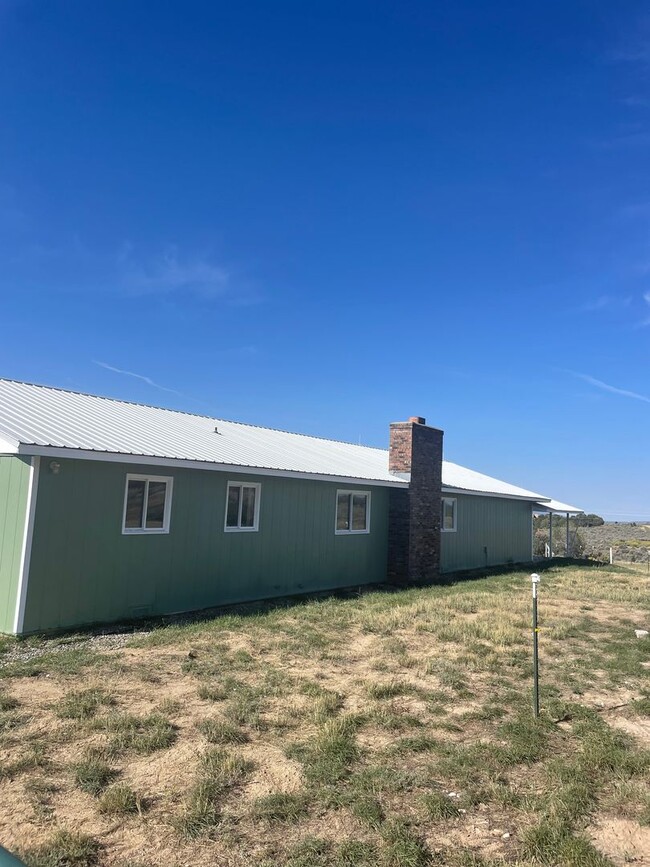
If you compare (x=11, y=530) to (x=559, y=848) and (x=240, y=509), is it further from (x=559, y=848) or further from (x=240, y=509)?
(x=559, y=848)

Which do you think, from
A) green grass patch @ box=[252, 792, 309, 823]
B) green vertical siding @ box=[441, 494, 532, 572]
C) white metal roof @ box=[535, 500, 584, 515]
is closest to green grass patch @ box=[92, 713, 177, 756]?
green grass patch @ box=[252, 792, 309, 823]

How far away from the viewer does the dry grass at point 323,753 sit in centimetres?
393

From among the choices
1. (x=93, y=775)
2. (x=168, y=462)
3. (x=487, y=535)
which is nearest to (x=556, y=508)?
(x=487, y=535)

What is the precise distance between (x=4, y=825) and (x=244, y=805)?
1542 millimetres

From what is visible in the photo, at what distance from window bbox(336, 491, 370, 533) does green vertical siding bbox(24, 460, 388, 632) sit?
0.31 metres

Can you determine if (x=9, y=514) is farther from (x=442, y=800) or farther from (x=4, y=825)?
(x=442, y=800)

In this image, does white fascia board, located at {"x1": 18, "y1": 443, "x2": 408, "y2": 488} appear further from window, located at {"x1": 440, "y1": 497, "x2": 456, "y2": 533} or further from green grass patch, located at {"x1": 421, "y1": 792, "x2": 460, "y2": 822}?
green grass patch, located at {"x1": 421, "y1": 792, "x2": 460, "y2": 822}

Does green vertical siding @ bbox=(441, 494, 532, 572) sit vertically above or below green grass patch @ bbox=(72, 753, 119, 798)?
above

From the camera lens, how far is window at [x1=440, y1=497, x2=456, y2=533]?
20.9m

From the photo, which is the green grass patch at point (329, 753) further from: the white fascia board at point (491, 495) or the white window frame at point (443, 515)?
the white window frame at point (443, 515)

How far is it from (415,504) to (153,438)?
27.4ft

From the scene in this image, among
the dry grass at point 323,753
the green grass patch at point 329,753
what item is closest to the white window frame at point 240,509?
the dry grass at point 323,753

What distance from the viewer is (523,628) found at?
10938 mm

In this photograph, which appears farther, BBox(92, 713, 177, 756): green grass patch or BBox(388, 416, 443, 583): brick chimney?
BBox(388, 416, 443, 583): brick chimney
